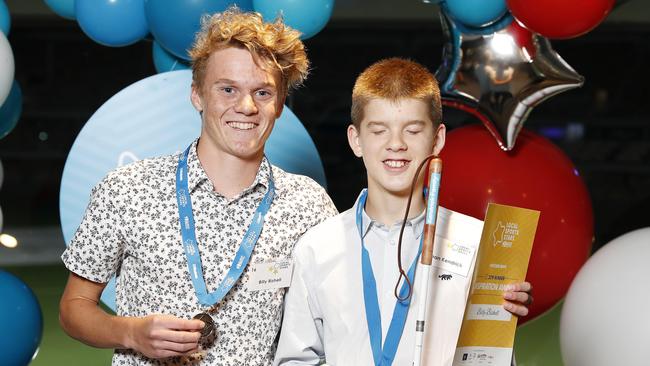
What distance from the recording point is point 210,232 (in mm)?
2125

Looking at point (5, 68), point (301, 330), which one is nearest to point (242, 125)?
point (301, 330)

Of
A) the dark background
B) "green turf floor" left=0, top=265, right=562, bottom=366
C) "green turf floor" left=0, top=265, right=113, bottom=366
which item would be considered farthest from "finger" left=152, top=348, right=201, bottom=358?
the dark background

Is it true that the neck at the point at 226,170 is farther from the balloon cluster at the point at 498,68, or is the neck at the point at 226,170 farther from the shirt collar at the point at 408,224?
the balloon cluster at the point at 498,68

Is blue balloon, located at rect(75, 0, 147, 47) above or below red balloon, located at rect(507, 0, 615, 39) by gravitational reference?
below

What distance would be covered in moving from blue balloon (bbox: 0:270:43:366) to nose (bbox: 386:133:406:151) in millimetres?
1672

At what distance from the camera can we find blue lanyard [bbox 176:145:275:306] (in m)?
2.06

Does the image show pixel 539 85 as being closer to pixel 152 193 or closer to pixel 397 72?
pixel 397 72

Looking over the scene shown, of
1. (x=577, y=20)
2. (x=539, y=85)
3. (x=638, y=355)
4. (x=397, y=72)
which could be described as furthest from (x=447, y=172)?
(x=397, y=72)

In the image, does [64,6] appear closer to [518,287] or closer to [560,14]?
[560,14]

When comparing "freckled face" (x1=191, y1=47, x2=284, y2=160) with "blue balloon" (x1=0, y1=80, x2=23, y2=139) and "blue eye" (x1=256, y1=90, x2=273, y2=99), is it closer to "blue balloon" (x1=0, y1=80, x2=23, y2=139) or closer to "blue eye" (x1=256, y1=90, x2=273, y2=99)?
"blue eye" (x1=256, y1=90, x2=273, y2=99)

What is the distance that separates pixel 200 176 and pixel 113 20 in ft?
4.41

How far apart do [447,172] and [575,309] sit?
0.67 meters

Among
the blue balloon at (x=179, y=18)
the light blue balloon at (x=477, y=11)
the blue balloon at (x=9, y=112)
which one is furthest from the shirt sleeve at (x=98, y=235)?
the blue balloon at (x=9, y=112)

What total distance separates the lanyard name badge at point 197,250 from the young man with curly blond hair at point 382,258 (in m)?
0.13
